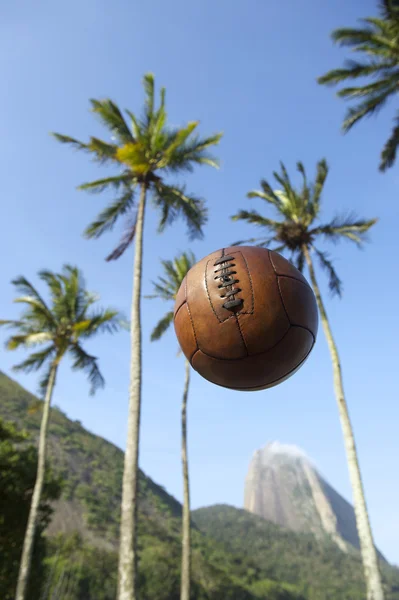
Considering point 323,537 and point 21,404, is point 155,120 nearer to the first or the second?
point 21,404

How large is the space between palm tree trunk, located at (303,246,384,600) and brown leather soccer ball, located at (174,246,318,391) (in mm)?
9246

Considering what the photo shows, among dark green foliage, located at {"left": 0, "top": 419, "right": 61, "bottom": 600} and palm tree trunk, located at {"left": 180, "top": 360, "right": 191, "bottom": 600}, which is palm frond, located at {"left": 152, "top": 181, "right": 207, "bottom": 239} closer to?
palm tree trunk, located at {"left": 180, "top": 360, "right": 191, "bottom": 600}

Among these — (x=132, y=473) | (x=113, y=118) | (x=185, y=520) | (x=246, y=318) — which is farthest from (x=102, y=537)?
(x=246, y=318)

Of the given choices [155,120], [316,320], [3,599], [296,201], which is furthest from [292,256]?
[3,599]

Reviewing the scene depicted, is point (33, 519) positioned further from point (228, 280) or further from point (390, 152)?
point (390, 152)

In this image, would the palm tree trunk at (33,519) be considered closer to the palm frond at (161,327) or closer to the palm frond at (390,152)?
the palm frond at (161,327)

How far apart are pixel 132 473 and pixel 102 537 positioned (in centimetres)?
7494

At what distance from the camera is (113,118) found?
42.7 feet

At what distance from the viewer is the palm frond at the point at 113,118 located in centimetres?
1295

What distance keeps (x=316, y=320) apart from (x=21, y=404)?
105m

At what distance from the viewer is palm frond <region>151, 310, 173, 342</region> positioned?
20391 mm

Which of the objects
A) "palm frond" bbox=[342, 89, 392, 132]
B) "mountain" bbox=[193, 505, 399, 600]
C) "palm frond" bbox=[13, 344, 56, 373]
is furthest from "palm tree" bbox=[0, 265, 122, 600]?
"mountain" bbox=[193, 505, 399, 600]

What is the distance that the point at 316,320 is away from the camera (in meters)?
3.43

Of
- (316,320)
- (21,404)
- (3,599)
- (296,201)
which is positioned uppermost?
(21,404)
